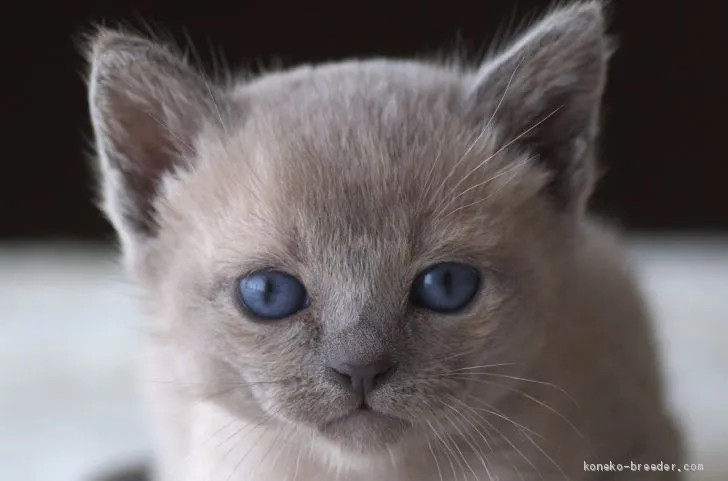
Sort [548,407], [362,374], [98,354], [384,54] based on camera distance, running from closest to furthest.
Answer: [362,374], [548,407], [98,354], [384,54]

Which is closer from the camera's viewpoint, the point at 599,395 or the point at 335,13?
the point at 599,395

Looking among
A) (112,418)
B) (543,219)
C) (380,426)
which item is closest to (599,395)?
(543,219)

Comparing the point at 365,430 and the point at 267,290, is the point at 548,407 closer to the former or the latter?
the point at 365,430

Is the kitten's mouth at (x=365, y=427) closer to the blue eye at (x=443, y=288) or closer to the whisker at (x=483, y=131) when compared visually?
the blue eye at (x=443, y=288)

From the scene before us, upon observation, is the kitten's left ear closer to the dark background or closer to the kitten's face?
the kitten's face

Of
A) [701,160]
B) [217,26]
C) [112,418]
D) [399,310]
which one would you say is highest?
[217,26]

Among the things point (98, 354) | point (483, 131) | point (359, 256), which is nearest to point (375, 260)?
point (359, 256)

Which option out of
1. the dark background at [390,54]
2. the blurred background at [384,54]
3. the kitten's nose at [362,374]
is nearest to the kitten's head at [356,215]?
the kitten's nose at [362,374]

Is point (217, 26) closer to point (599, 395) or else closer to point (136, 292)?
point (136, 292)
